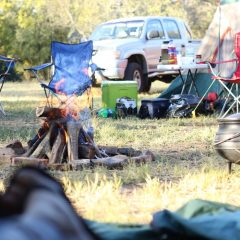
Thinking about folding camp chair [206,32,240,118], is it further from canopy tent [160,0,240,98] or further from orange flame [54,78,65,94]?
orange flame [54,78,65,94]

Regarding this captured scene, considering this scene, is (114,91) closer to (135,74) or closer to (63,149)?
(135,74)

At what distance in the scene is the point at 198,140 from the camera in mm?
7445

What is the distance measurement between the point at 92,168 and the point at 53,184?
2867 millimetres

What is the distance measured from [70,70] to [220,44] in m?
3.65

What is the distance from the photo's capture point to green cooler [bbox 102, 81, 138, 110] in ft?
34.1

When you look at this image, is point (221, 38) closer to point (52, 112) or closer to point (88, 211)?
point (52, 112)

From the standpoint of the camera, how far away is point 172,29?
15.7 meters

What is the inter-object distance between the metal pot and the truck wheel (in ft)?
30.3

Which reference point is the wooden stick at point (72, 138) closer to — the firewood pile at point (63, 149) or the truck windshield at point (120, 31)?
the firewood pile at point (63, 149)

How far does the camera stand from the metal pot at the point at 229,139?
503 cm

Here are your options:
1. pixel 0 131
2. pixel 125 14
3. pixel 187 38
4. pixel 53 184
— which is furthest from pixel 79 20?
pixel 53 184

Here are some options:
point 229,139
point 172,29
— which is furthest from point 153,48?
point 229,139

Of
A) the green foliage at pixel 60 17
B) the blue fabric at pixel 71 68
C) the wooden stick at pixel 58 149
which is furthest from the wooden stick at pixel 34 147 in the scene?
the green foliage at pixel 60 17

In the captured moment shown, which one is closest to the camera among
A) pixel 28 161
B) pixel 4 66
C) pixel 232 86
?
pixel 28 161
